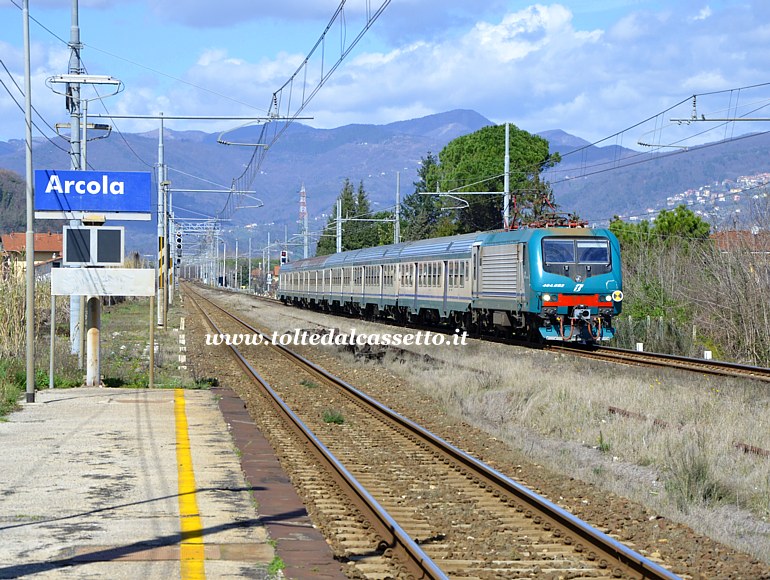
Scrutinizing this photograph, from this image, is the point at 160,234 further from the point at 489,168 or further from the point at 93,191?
the point at 489,168

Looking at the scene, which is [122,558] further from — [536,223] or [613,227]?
[613,227]

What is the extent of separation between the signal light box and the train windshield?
479 inches

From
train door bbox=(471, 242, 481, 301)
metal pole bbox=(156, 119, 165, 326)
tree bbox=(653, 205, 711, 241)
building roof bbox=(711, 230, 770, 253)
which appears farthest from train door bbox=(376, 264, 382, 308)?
A: building roof bbox=(711, 230, 770, 253)

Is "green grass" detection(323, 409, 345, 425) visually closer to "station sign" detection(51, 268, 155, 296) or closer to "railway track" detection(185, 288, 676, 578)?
"railway track" detection(185, 288, 676, 578)

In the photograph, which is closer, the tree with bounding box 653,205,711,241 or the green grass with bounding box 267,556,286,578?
the green grass with bounding box 267,556,286,578

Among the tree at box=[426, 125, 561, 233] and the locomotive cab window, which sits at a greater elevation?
the tree at box=[426, 125, 561, 233]

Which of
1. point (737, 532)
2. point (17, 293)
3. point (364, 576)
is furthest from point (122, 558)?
point (17, 293)

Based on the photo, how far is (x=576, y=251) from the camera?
2702cm

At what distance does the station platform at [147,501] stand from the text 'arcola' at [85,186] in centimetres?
428

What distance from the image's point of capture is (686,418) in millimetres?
14758

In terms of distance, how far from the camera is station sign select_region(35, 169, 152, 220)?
17.5m

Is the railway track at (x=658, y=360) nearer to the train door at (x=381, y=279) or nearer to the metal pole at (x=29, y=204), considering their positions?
the metal pole at (x=29, y=204)

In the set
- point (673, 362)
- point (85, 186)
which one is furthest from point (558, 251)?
point (85, 186)

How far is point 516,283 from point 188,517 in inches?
781
